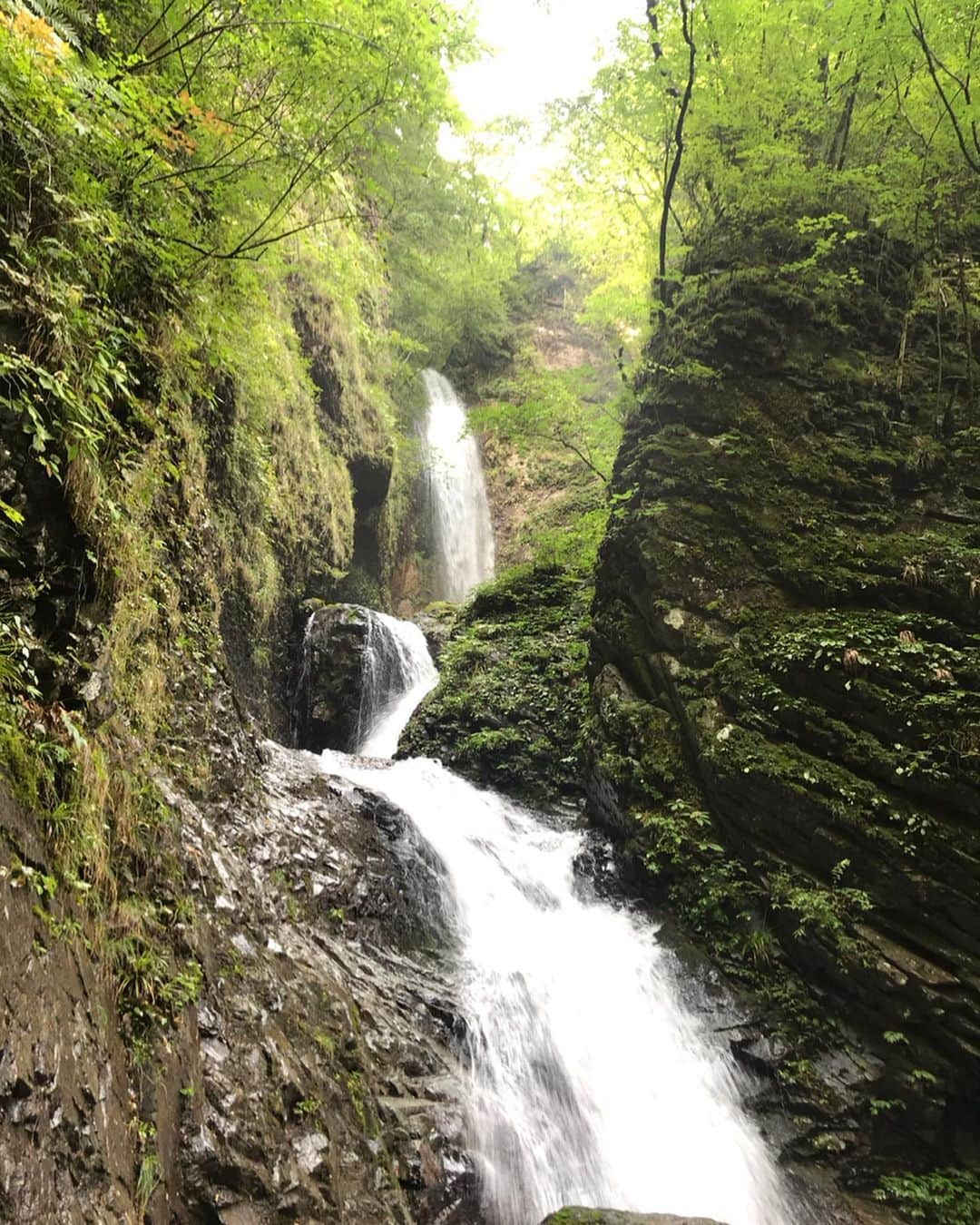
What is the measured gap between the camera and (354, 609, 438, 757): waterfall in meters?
11.9

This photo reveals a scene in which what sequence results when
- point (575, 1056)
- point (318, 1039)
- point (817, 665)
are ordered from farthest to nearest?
1. point (817, 665)
2. point (575, 1056)
3. point (318, 1039)

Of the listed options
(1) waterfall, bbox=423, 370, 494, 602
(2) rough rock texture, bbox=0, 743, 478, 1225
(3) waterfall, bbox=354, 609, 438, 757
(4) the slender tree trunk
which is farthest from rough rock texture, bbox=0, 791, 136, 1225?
(1) waterfall, bbox=423, 370, 494, 602

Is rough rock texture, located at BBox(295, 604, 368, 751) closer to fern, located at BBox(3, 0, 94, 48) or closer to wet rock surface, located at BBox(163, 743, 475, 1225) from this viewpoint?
wet rock surface, located at BBox(163, 743, 475, 1225)

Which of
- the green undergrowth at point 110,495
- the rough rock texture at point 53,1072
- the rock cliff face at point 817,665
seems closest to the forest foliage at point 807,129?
the rock cliff face at point 817,665

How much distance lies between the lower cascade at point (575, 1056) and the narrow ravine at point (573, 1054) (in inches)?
0.5

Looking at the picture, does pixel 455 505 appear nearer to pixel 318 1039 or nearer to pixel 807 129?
pixel 807 129

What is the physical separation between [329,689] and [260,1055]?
8.70 m

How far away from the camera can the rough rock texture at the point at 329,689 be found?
39.2 feet

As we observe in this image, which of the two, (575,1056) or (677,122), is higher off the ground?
(677,122)

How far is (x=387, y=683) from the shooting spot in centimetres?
1252

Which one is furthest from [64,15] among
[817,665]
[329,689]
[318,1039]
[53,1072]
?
[329,689]

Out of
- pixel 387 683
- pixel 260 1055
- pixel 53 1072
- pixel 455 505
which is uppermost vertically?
pixel 455 505

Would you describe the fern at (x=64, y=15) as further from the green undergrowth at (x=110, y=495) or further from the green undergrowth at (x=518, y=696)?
the green undergrowth at (x=518, y=696)

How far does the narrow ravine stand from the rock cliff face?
2.13 ft
